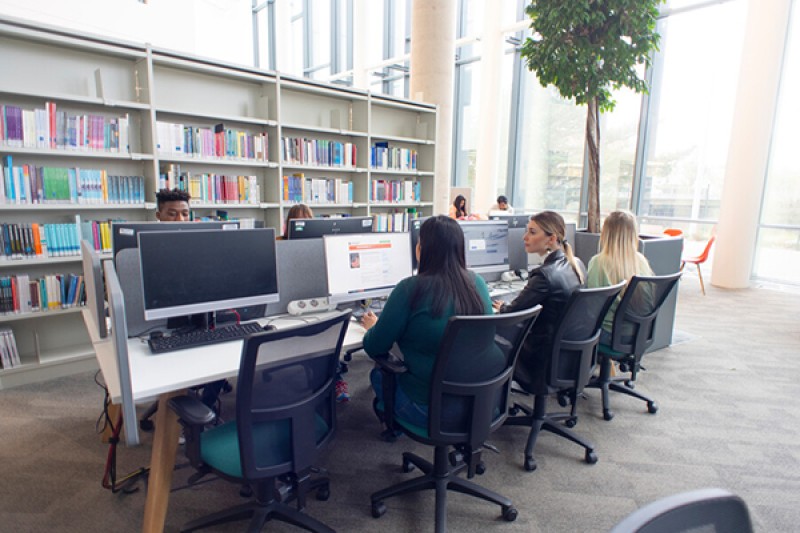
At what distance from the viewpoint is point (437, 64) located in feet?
20.4

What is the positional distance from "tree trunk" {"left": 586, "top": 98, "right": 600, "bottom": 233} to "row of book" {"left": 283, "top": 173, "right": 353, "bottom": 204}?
2.66m

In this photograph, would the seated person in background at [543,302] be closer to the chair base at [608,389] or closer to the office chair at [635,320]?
the office chair at [635,320]

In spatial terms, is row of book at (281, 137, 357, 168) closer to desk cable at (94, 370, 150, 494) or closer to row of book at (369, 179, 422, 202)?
row of book at (369, 179, 422, 202)

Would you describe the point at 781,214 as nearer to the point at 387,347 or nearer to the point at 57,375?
the point at 387,347

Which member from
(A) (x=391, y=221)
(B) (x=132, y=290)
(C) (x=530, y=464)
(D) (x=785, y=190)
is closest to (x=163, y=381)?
(B) (x=132, y=290)

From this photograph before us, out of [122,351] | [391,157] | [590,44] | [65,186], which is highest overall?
[590,44]

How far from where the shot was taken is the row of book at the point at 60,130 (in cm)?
313

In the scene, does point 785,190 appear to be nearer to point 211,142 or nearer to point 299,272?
point 299,272

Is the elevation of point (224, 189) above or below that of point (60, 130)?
Answer: below

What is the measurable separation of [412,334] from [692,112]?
23.8ft

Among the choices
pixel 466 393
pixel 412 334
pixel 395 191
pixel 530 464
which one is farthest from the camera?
pixel 395 191

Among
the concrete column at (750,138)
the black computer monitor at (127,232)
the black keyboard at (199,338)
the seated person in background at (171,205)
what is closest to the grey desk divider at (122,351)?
the black keyboard at (199,338)

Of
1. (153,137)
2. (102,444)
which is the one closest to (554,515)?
(102,444)

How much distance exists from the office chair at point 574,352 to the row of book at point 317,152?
3.36 meters
